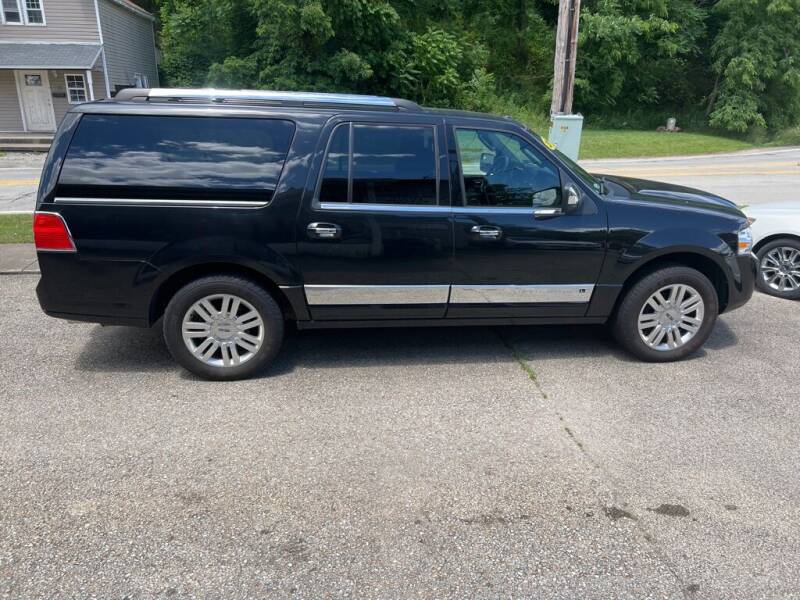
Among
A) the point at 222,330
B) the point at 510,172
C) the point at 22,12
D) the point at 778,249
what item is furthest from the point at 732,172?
the point at 22,12

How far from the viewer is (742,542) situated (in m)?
3.08

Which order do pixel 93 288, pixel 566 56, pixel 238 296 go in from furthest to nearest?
pixel 566 56 → pixel 238 296 → pixel 93 288

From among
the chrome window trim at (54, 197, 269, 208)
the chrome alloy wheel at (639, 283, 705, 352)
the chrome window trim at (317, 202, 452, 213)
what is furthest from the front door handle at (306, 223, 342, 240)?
the chrome alloy wheel at (639, 283, 705, 352)

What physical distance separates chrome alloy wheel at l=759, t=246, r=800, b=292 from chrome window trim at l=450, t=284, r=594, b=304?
3251 millimetres

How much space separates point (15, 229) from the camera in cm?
909

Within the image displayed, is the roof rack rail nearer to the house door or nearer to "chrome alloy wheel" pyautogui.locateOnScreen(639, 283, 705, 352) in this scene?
"chrome alloy wheel" pyautogui.locateOnScreen(639, 283, 705, 352)

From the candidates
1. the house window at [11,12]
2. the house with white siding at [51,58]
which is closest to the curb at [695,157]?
the house with white siding at [51,58]

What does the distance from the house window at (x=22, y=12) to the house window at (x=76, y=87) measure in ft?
7.37

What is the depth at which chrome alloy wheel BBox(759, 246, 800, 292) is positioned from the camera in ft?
22.5

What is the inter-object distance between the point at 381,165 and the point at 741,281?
3.00 meters

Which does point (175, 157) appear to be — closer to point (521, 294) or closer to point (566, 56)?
point (521, 294)

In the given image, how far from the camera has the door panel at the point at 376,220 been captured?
4539 mm

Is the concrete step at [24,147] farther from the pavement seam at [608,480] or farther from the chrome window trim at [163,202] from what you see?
the pavement seam at [608,480]

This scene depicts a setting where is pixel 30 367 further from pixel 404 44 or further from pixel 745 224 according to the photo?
pixel 404 44
